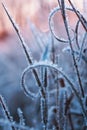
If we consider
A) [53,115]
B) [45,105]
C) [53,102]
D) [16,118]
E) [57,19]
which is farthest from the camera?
[57,19]

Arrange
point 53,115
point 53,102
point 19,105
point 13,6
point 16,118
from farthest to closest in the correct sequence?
point 13,6
point 19,105
point 16,118
point 53,102
point 53,115

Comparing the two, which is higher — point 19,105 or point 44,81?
point 44,81

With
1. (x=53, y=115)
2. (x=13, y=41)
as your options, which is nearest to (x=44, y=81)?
(x=53, y=115)

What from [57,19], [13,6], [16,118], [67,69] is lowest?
[16,118]

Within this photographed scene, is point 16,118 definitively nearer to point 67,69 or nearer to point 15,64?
point 67,69

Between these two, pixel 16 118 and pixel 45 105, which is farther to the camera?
pixel 16 118

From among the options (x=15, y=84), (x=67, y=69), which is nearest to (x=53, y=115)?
(x=67, y=69)
